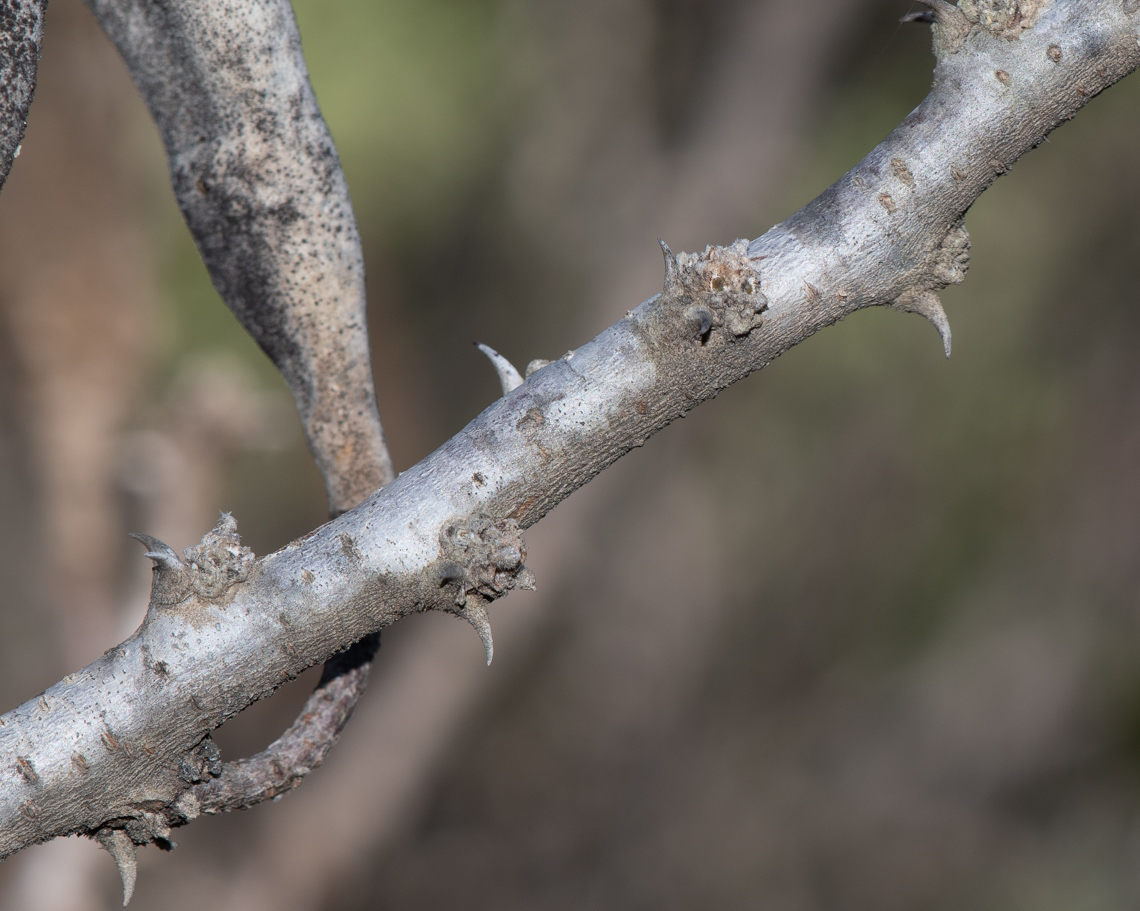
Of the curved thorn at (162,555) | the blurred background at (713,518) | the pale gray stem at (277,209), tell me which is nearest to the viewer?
the curved thorn at (162,555)

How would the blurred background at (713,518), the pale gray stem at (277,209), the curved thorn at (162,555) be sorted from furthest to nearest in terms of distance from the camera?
the blurred background at (713,518) < the pale gray stem at (277,209) < the curved thorn at (162,555)

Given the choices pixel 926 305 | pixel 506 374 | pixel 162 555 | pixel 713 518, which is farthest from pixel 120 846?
pixel 713 518

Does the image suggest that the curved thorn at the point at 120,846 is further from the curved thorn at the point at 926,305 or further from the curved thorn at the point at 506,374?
the curved thorn at the point at 926,305

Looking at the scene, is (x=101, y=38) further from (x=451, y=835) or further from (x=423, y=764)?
(x=451, y=835)

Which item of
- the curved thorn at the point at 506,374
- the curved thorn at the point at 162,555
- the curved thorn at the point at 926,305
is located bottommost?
the curved thorn at the point at 926,305

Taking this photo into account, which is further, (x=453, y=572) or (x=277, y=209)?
(x=277, y=209)

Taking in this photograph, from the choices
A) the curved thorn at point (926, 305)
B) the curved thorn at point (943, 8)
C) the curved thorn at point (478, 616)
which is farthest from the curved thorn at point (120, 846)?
the curved thorn at point (943, 8)

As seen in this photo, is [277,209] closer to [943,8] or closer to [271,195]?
[271,195]

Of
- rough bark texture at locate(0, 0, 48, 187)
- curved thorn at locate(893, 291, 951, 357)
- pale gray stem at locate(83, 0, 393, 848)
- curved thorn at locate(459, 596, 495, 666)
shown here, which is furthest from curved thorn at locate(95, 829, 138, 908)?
curved thorn at locate(893, 291, 951, 357)
